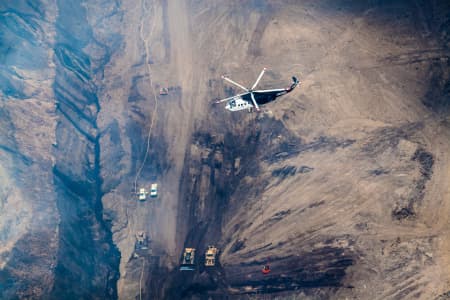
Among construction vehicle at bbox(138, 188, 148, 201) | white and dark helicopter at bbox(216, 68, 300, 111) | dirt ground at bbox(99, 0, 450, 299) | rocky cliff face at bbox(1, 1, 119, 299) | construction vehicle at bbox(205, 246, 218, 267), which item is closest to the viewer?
rocky cliff face at bbox(1, 1, 119, 299)

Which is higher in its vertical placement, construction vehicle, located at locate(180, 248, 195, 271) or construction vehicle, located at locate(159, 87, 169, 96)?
construction vehicle, located at locate(159, 87, 169, 96)

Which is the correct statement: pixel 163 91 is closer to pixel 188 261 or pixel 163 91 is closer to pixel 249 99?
pixel 249 99

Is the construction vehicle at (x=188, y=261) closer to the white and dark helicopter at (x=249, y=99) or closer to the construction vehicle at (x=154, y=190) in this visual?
the construction vehicle at (x=154, y=190)

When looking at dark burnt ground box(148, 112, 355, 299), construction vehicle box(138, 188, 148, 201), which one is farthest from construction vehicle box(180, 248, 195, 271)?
construction vehicle box(138, 188, 148, 201)

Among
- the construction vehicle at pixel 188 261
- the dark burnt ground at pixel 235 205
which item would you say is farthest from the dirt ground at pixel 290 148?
the construction vehicle at pixel 188 261

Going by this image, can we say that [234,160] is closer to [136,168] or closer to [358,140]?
[136,168]

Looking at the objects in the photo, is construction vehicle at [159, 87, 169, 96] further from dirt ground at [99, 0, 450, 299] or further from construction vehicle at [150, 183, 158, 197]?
construction vehicle at [150, 183, 158, 197]
